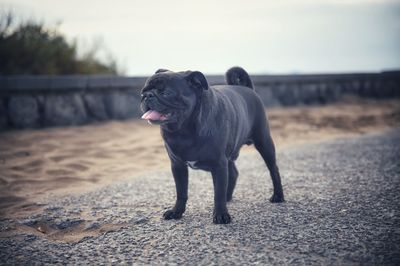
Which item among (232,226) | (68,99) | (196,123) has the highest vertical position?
(68,99)

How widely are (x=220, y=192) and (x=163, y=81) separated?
37.5 inches

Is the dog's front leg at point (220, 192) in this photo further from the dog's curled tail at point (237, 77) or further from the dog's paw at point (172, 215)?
the dog's curled tail at point (237, 77)

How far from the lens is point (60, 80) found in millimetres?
6977

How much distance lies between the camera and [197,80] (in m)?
2.67

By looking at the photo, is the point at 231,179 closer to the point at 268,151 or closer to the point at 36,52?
the point at 268,151

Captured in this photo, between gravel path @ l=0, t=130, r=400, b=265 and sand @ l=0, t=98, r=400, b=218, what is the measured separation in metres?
0.45

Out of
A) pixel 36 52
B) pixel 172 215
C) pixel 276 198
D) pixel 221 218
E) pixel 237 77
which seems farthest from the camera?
pixel 36 52

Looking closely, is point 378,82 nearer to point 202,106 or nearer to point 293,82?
point 293,82

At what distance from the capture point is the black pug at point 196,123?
8.46ft

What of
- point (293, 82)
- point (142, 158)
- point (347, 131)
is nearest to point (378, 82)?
point (293, 82)

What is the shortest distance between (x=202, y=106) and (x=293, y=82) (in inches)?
349

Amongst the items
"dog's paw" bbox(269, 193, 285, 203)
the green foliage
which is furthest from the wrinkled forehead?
the green foliage

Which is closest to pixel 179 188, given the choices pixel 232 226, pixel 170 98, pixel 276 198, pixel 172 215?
pixel 172 215

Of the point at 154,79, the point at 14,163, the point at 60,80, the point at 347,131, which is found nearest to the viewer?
the point at 154,79
